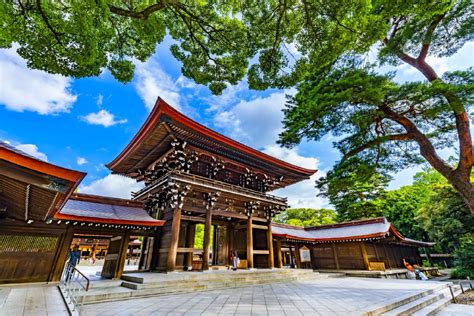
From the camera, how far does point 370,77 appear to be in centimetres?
783

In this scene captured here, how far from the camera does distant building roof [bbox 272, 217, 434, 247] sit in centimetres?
1538

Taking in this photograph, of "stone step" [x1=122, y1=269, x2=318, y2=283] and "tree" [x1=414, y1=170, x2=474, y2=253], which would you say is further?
"tree" [x1=414, y1=170, x2=474, y2=253]

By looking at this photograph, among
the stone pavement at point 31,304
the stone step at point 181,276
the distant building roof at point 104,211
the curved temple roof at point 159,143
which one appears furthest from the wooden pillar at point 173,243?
the stone pavement at point 31,304

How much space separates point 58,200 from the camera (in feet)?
12.8

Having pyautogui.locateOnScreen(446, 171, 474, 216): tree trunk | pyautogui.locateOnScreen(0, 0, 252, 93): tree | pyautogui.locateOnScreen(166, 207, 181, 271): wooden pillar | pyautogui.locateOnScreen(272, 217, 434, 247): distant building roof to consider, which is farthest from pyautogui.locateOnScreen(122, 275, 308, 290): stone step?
pyautogui.locateOnScreen(446, 171, 474, 216): tree trunk

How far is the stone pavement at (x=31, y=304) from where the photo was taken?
3.99 m

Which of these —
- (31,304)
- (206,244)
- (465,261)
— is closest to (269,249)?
(206,244)

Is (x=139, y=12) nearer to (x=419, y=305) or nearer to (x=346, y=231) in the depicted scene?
(x=419, y=305)

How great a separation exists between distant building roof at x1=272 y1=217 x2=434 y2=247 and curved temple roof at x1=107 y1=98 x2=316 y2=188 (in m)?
5.48

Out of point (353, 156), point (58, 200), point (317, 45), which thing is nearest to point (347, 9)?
point (317, 45)

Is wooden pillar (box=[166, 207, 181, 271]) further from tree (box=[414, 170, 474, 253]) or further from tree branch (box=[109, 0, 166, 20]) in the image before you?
tree (box=[414, 170, 474, 253])

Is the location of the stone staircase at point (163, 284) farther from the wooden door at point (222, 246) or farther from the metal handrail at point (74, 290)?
the wooden door at point (222, 246)

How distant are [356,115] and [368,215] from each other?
74.5ft

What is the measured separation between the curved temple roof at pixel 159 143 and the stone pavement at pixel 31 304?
590 centimetres
